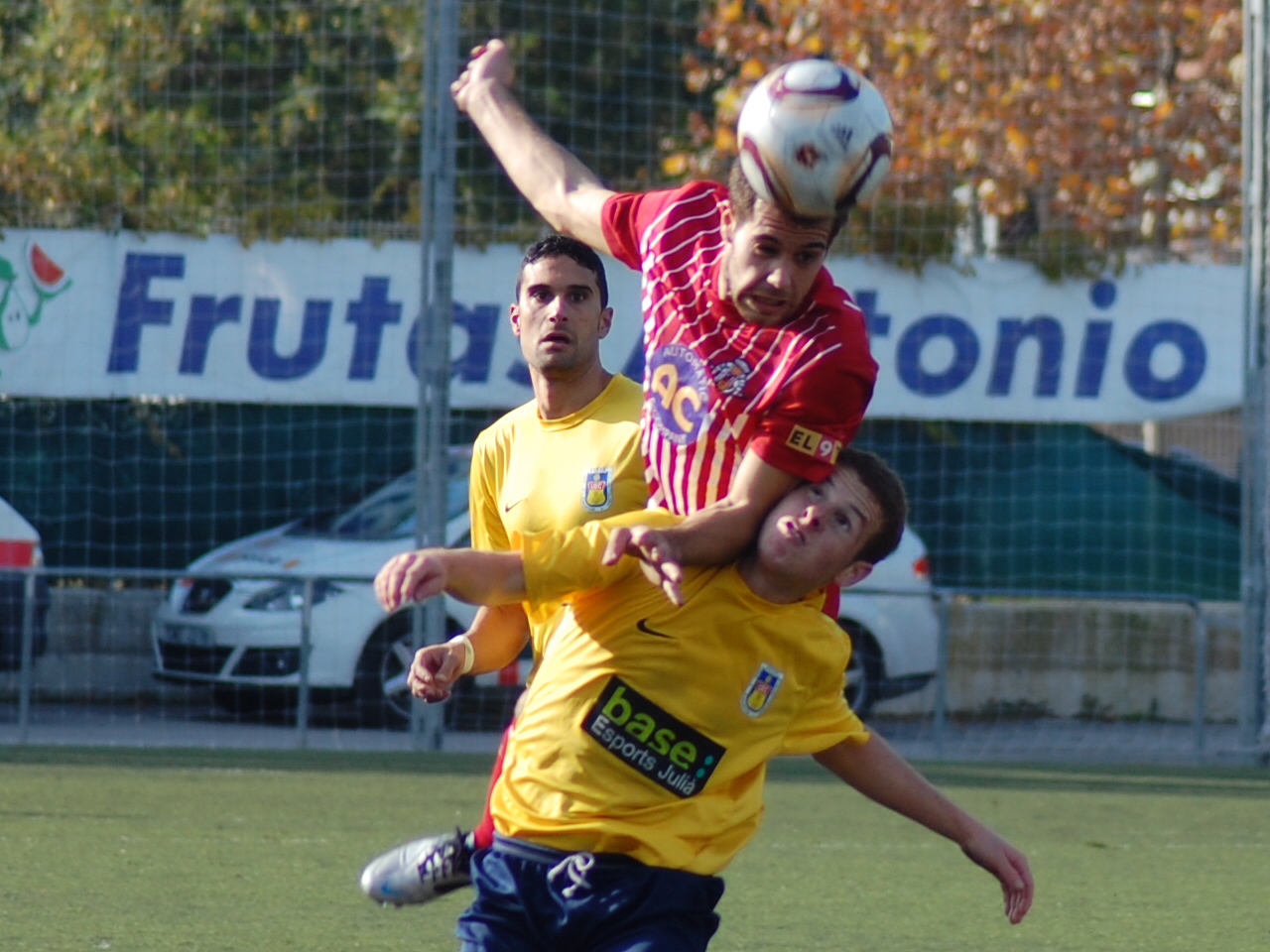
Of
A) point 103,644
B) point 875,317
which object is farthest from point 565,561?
point 103,644

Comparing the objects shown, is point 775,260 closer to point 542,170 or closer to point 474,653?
point 542,170

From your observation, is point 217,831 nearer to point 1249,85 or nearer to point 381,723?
point 381,723

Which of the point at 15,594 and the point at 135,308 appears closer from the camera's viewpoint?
the point at 15,594

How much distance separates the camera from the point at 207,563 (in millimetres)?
11852

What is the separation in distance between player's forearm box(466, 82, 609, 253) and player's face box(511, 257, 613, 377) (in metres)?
1.06

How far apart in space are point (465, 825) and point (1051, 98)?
9.73 meters

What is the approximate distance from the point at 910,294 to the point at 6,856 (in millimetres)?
6349

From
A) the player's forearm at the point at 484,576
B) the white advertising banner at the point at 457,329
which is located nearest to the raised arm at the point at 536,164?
the player's forearm at the point at 484,576

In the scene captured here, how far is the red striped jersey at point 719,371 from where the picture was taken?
3.25m

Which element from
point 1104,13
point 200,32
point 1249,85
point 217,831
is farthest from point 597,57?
point 217,831

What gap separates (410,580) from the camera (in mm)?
2924

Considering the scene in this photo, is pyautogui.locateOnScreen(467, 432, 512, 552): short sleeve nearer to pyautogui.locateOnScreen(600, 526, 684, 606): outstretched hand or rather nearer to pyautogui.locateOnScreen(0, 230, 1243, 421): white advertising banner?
pyautogui.locateOnScreen(600, 526, 684, 606): outstretched hand

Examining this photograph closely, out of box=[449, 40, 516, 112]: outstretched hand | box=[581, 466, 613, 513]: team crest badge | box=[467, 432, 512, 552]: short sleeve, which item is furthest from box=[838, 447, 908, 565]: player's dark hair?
box=[581, 466, 613, 513]: team crest badge

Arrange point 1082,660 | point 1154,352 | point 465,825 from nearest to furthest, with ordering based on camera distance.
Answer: point 465,825
point 1154,352
point 1082,660
